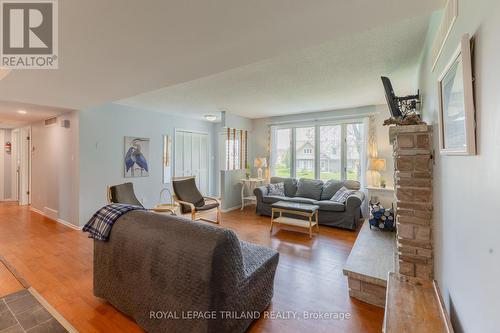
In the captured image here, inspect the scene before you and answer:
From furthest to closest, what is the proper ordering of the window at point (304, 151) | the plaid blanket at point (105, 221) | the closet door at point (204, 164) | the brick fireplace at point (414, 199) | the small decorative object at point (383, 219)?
1. the closet door at point (204, 164)
2. the window at point (304, 151)
3. the small decorative object at point (383, 219)
4. the plaid blanket at point (105, 221)
5. the brick fireplace at point (414, 199)

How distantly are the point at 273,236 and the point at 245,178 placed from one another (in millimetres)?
2592

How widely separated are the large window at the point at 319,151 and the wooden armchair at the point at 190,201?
2.35 metres

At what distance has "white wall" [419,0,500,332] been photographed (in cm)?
77

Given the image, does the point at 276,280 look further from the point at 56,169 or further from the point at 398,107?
the point at 56,169

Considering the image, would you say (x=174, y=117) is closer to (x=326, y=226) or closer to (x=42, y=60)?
(x=42, y=60)

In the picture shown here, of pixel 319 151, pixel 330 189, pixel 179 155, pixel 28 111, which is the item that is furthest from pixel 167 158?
pixel 330 189

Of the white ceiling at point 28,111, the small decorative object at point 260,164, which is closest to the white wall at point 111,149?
the white ceiling at point 28,111

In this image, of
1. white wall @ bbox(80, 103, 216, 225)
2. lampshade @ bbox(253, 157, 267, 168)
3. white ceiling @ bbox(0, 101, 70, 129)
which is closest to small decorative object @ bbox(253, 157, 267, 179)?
lampshade @ bbox(253, 157, 267, 168)

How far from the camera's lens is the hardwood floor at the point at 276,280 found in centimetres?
189

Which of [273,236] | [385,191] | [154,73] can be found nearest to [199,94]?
[154,73]

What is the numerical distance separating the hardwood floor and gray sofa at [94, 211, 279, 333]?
20cm

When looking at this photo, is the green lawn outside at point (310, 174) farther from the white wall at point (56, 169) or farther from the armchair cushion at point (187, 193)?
the white wall at point (56, 169)

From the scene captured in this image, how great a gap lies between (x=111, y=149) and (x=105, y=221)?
10.2 ft

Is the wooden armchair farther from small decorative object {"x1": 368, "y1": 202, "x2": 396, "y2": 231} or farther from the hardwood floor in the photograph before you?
small decorative object {"x1": 368, "y1": 202, "x2": 396, "y2": 231}
